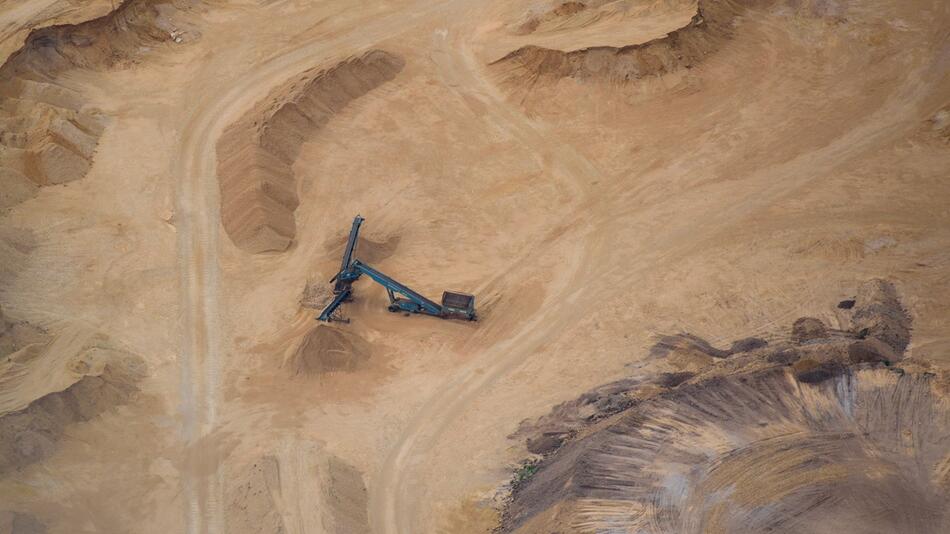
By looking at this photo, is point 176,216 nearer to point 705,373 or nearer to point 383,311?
point 383,311

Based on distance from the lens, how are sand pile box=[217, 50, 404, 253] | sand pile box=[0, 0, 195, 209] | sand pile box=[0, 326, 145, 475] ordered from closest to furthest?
sand pile box=[0, 326, 145, 475] → sand pile box=[217, 50, 404, 253] → sand pile box=[0, 0, 195, 209]

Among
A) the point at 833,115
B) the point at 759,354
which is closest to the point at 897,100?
the point at 833,115

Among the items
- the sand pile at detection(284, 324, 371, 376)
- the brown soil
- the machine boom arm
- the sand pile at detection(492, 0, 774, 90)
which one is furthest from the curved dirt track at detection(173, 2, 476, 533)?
the sand pile at detection(492, 0, 774, 90)

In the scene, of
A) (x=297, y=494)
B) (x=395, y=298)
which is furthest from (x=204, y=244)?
(x=297, y=494)

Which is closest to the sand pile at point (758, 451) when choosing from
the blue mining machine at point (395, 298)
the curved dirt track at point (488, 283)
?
the curved dirt track at point (488, 283)

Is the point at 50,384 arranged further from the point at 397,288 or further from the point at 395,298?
the point at 395,298

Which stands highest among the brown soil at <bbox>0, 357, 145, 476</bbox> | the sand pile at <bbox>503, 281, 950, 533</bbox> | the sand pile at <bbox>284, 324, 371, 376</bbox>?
the brown soil at <bbox>0, 357, 145, 476</bbox>

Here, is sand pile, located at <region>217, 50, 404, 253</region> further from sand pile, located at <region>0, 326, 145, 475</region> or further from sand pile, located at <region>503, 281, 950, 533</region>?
sand pile, located at <region>503, 281, 950, 533</region>
